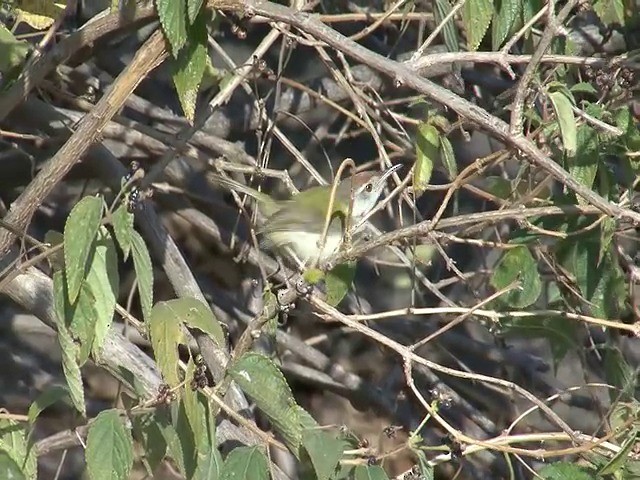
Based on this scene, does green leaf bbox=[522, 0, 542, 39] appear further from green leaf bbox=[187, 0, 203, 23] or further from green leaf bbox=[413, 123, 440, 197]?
green leaf bbox=[187, 0, 203, 23]

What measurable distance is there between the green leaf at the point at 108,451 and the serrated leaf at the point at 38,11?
1.38m

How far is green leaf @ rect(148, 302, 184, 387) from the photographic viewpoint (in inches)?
81.4

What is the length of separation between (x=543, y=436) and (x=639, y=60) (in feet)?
3.71

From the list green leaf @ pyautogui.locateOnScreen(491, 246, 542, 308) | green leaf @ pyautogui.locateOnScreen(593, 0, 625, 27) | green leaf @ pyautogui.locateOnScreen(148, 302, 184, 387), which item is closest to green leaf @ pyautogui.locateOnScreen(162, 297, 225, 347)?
green leaf @ pyautogui.locateOnScreen(148, 302, 184, 387)

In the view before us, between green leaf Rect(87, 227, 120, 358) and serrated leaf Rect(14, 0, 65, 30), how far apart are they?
1058 millimetres

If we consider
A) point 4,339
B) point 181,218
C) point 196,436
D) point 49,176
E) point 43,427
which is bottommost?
point 43,427

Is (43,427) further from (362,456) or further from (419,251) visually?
(362,456)

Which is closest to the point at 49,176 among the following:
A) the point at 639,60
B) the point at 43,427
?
the point at 639,60

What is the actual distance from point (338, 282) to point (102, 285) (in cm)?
71

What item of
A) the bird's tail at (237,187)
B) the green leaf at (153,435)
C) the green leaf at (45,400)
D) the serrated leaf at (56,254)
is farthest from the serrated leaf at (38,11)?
the green leaf at (153,435)

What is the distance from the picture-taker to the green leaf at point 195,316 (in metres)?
2.12

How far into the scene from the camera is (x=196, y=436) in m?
2.03

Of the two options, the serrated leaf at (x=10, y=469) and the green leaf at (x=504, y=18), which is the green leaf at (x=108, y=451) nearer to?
the serrated leaf at (x=10, y=469)

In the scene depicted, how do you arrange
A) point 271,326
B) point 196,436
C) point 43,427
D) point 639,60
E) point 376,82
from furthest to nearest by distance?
point 43,427
point 376,82
point 639,60
point 271,326
point 196,436
